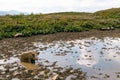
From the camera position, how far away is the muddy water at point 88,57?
20.7 m

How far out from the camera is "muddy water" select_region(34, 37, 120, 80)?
68.0 ft

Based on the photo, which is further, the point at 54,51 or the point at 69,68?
the point at 54,51

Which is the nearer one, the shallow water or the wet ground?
the wet ground

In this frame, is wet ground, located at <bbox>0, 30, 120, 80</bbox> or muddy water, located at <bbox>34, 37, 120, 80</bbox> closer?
wet ground, located at <bbox>0, 30, 120, 80</bbox>

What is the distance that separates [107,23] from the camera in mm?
52406

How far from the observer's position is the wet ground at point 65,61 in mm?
20156

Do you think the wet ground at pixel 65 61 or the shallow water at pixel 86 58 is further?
the shallow water at pixel 86 58

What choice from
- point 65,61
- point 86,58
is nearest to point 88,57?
point 86,58

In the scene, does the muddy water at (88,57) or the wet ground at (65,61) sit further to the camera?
the muddy water at (88,57)

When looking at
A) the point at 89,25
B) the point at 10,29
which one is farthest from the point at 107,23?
the point at 10,29

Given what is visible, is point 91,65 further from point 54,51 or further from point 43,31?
point 43,31

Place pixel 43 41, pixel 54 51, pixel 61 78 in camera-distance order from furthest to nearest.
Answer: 1. pixel 43 41
2. pixel 54 51
3. pixel 61 78

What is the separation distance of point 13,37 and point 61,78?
78.5ft

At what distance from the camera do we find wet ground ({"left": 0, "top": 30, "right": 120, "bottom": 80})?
2016 centimetres
